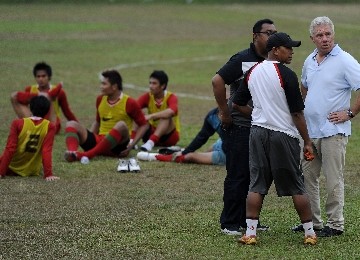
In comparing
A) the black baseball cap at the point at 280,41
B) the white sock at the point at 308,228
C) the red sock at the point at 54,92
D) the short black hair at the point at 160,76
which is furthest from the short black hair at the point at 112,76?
the white sock at the point at 308,228

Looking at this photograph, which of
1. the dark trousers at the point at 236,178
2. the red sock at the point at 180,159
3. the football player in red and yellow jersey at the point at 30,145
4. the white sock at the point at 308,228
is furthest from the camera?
the red sock at the point at 180,159

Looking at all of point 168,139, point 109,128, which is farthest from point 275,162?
point 168,139

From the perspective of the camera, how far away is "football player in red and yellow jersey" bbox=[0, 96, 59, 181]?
12906 millimetres

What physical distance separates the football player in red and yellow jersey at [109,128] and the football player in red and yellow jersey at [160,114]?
46cm

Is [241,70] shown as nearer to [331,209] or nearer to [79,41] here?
[331,209]

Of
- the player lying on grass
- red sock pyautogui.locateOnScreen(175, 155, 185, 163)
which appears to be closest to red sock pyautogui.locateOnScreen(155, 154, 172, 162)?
the player lying on grass

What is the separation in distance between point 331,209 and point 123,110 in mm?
6210

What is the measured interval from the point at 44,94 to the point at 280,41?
344 inches

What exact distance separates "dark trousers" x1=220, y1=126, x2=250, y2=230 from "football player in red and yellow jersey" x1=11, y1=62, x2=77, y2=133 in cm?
774

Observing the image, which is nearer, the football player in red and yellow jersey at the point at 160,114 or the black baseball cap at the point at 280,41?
the black baseball cap at the point at 280,41

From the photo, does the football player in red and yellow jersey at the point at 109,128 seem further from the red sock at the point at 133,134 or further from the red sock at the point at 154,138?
the red sock at the point at 154,138

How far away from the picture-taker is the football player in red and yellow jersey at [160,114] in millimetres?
16109

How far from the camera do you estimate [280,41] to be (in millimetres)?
9117

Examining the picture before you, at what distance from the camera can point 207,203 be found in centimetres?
1146
